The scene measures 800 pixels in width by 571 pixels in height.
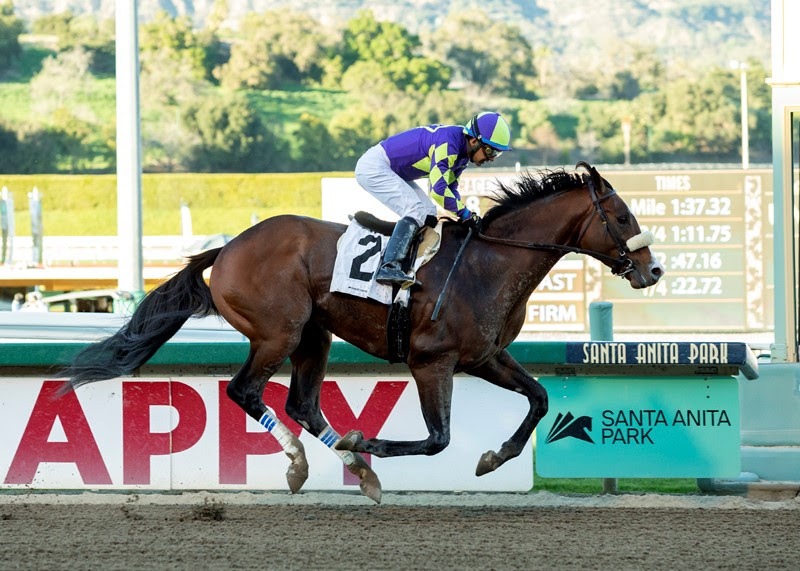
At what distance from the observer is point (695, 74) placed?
63.0m

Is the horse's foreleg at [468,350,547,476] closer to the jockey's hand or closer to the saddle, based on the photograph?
the saddle

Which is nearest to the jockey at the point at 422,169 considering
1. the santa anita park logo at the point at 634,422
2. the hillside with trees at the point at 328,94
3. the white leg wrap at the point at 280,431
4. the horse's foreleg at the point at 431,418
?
the horse's foreleg at the point at 431,418

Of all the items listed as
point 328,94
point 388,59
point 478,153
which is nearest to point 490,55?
point 388,59

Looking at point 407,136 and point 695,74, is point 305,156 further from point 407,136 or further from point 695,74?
point 407,136

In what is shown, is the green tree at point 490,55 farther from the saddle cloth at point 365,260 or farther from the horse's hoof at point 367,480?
the horse's hoof at point 367,480

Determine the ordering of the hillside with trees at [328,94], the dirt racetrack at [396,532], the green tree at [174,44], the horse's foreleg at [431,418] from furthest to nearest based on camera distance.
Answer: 1. the green tree at [174,44]
2. the hillside with trees at [328,94]
3. the horse's foreleg at [431,418]
4. the dirt racetrack at [396,532]

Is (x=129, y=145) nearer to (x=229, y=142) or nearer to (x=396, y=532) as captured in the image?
(x=396, y=532)

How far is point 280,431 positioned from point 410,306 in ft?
2.82

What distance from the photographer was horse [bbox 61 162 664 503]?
5426mm

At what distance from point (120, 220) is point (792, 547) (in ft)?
23.3

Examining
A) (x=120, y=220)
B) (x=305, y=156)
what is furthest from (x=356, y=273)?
(x=305, y=156)

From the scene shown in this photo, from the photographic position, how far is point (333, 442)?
5.67 meters

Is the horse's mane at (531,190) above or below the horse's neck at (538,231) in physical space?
above

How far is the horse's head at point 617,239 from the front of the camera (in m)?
5.40
